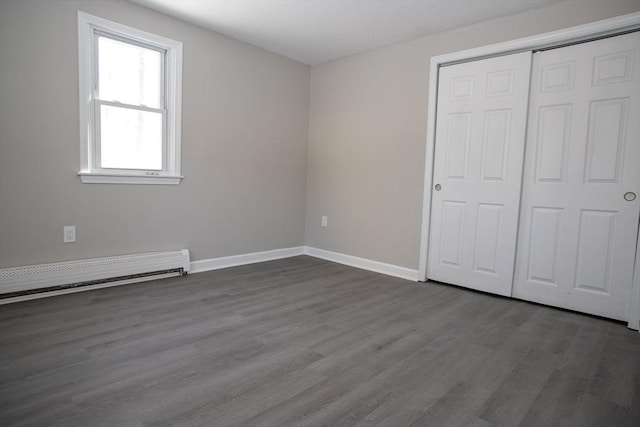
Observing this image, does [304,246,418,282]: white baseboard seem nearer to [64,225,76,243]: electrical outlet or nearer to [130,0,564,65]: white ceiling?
[130,0,564,65]: white ceiling

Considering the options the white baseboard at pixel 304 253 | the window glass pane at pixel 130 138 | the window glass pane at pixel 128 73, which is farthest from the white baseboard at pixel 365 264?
the window glass pane at pixel 128 73

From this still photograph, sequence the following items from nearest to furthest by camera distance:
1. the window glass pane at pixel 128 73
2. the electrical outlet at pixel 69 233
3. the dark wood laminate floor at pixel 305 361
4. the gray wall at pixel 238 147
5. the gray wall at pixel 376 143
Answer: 1. the dark wood laminate floor at pixel 305 361
2. the gray wall at pixel 238 147
3. the electrical outlet at pixel 69 233
4. the window glass pane at pixel 128 73
5. the gray wall at pixel 376 143

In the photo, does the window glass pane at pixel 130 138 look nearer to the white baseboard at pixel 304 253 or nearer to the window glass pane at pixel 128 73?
the window glass pane at pixel 128 73

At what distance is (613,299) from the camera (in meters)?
2.63

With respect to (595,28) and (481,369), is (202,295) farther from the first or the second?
(595,28)

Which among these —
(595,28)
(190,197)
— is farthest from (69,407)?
(595,28)

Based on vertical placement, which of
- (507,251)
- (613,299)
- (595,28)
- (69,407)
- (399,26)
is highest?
(399,26)

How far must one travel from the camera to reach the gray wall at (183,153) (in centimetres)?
259

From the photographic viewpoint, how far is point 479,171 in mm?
3273

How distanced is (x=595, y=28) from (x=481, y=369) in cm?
259

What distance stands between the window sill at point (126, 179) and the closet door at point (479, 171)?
261 cm

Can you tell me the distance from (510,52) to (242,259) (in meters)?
3.34

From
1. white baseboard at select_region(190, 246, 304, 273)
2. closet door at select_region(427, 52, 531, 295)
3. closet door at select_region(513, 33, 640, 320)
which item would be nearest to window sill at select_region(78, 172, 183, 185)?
white baseboard at select_region(190, 246, 304, 273)

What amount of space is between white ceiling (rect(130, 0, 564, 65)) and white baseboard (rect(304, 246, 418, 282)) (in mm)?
2383
